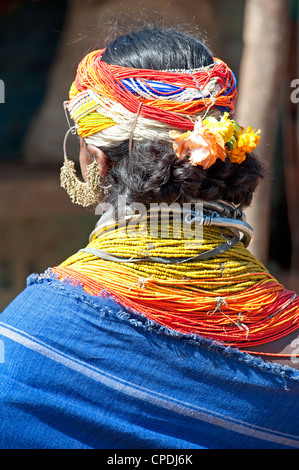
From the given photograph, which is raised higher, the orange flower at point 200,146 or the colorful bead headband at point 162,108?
the colorful bead headband at point 162,108

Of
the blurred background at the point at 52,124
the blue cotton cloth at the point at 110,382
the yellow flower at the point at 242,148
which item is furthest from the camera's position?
the blurred background at the point at 52,124

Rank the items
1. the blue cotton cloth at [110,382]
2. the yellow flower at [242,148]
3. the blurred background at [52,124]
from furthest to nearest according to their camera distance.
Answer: the blurred background at [52,124], the yellow flower at [242,148], the blue cotton cloth at [110,382]

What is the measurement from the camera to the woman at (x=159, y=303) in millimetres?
1412

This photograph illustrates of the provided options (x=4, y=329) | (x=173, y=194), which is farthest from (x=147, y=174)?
(x=4, y=329)

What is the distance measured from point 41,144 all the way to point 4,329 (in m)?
3.80

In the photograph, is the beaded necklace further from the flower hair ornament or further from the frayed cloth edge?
the flower hair ornament

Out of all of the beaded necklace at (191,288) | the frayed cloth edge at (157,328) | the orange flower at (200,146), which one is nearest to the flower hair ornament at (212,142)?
the orange flower at (200,146)

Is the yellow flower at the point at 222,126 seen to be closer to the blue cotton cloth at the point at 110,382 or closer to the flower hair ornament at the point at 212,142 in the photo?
the flower hair ornament at the point at 212,142

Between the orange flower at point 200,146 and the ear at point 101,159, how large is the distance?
0.22 meters

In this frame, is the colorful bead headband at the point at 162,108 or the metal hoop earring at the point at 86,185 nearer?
the colorful bead headband at the point at 162,108

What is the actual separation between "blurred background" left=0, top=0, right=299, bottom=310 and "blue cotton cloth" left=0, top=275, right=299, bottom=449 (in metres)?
3.21

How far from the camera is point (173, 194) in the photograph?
1.50 meters

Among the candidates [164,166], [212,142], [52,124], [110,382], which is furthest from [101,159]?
[52,124]

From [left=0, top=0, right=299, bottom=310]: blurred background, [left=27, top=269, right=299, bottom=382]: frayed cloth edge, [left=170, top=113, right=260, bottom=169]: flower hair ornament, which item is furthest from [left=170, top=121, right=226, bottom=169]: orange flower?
[left=0, top=0, right=299, bottom=310]: blurred background
